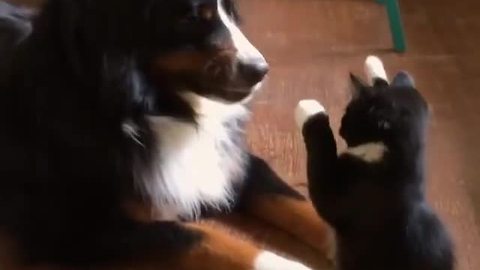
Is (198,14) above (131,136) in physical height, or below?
above

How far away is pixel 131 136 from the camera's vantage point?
163 cm

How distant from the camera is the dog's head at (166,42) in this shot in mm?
1513

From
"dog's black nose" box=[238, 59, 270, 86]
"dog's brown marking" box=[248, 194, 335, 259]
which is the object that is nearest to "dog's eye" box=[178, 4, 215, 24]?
"dog's black nose" box=[238, 59, 270, 86]

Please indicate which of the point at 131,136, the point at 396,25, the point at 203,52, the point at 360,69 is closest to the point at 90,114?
the point at 131,136

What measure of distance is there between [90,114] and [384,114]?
50cm

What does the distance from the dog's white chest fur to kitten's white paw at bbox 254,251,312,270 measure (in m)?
0.21

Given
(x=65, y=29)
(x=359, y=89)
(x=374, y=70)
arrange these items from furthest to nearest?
1. (x=374, y=70)
2. (x=359, y=89)
3. (x=65, y=29)

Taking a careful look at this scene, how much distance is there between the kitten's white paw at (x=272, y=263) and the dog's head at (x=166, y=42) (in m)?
0.29

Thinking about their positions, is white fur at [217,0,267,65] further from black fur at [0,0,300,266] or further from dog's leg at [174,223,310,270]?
dog's leg at [174,223,310,270]

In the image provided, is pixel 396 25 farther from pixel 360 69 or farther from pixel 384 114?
pixel 384 114

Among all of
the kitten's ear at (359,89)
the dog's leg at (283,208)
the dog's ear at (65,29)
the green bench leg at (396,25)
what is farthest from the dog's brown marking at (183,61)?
the green bench leg at (396,25)

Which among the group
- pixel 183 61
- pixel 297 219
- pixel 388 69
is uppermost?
pixel 183 61

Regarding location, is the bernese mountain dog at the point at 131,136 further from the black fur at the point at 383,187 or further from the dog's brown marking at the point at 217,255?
the black fur at the point at 383,187

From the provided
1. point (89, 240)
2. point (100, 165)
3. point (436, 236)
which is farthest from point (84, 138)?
point (436, 236)
